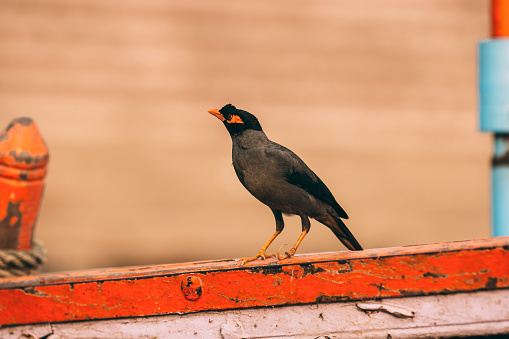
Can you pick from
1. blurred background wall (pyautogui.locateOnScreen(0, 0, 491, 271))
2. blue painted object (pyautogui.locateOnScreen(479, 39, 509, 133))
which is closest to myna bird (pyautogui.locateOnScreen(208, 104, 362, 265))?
blue painted object (pyautogui.locateOnScreen(479, 39, 509, 133))

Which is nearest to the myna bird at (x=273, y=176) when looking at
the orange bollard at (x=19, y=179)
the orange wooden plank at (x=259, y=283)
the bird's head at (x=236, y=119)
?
the bird's head at (x=236, y=119)

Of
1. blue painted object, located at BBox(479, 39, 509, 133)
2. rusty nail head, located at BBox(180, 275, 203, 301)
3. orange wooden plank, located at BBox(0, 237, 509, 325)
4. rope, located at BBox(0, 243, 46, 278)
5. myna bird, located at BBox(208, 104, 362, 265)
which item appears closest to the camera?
orange wooden plank, located at BBox(0, 237, 509, 325)

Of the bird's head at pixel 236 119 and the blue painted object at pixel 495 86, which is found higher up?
the blue painted object at pixel 495 86

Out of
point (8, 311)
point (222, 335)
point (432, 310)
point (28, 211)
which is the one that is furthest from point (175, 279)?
point (28, 211)

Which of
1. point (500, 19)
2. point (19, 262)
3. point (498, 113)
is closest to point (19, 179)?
point (19, 262)

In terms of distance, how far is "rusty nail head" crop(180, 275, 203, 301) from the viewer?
2.78 metres

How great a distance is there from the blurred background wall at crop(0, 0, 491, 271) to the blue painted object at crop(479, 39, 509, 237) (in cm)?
532

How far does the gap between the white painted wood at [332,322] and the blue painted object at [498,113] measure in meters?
1.50

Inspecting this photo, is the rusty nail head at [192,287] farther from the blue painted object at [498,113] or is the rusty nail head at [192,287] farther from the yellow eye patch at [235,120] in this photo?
the blue painted object at [498,113]

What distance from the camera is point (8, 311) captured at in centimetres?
294

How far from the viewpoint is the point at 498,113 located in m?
3.89

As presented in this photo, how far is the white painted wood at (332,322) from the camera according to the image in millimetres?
2568

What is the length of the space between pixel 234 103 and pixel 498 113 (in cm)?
563

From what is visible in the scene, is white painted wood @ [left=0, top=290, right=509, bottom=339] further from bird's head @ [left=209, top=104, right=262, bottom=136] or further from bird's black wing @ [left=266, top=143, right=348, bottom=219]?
bird's head @ [left=209, top=104, right=262, bottom=136]
